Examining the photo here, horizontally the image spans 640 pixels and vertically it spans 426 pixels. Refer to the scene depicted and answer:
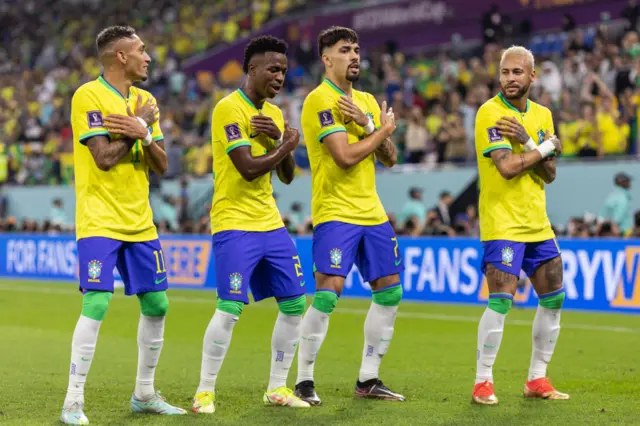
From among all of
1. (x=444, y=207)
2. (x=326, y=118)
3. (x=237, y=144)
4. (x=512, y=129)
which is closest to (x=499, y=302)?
(x=512, y=129)

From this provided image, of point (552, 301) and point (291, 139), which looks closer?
point (291, 139)

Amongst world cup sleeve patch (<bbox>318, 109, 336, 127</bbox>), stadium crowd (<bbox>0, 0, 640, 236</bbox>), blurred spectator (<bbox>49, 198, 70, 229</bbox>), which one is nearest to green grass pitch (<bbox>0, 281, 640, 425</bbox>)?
world cup sleeve patch (<bbox>318, 109, 336, 127</bbox>)

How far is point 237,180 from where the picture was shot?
724 centimetres

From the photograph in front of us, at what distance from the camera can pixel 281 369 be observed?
7.41m

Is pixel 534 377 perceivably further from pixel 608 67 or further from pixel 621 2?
pixel 621 2

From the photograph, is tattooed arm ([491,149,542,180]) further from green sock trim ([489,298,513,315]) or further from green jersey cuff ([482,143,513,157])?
green sock trim ([489,298,513,315])

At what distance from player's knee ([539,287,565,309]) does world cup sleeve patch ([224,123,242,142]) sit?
2.54 m

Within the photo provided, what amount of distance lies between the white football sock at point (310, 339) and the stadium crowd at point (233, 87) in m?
9.22

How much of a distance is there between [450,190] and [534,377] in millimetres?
11586

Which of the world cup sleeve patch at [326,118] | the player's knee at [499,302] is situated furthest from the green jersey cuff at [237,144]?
the player's knee at [499,302]

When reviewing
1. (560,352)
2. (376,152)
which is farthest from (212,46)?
(376,152)

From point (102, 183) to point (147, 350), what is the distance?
1.17 meters

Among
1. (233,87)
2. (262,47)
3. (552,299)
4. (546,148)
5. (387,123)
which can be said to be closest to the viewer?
(262,47)

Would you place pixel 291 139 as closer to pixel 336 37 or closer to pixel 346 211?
pixel 346 211
